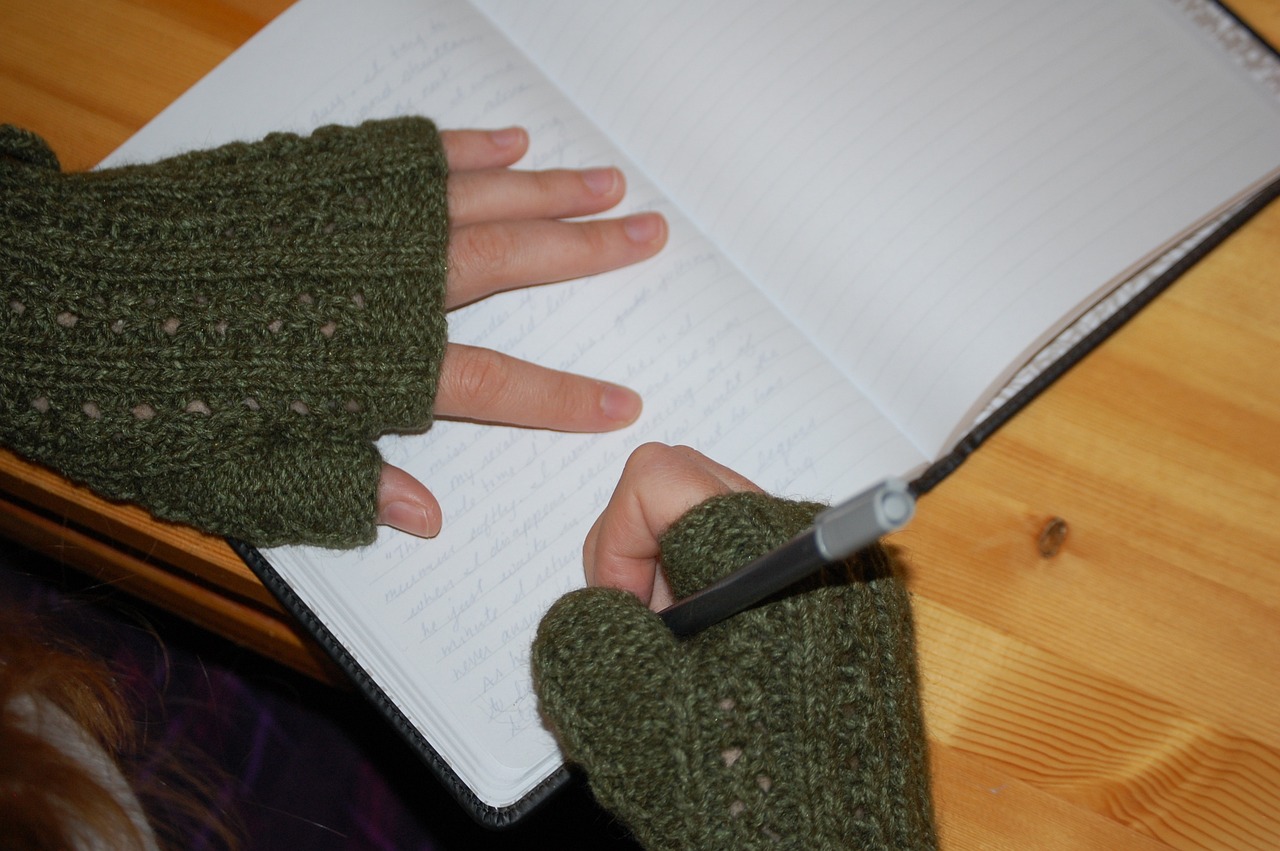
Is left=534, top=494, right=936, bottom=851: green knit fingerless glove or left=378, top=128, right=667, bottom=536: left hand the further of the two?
left=378, top=128, right=667, bottom=536: left hand

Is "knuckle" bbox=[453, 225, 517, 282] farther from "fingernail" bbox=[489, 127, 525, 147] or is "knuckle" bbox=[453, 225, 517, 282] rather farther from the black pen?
the black pen

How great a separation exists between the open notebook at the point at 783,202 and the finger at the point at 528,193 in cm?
3

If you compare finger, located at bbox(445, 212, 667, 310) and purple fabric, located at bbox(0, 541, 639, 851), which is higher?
finger, located at bbox(445, 212, 667, 310)

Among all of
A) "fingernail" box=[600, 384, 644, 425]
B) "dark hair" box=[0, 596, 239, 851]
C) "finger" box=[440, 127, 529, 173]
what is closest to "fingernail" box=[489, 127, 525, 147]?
"finger" box=[440, 127, 529, 173]

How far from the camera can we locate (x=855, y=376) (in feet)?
2.36

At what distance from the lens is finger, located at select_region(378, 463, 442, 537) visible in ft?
2.11

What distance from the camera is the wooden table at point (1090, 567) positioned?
0.62 meters

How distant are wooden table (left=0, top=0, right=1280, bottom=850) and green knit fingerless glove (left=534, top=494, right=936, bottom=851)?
0.13m

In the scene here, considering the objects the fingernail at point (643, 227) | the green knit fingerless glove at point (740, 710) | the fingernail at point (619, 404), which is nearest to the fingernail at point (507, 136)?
the fingernail at point (643, 227)

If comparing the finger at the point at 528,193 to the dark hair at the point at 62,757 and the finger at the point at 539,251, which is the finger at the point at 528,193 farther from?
the dark hair at the point at 62,757

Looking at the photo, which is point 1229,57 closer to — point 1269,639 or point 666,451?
point 1269,639

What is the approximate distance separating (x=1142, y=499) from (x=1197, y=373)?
0.12m

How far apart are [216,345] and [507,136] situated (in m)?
0.29

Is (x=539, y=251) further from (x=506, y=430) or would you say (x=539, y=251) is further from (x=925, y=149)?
(x=925, y=149)
